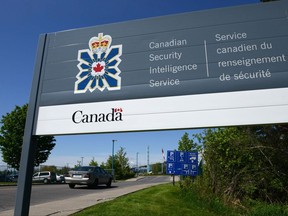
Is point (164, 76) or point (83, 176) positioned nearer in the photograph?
point (164, 76)

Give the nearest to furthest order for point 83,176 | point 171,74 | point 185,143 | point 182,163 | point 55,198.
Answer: point 171,74
point 55,198
point 182,163
point 83,176
point 185,143

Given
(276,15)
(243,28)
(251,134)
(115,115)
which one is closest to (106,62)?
(115,115)

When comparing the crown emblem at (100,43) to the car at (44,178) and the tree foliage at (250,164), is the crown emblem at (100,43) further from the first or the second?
the car at (44,178)

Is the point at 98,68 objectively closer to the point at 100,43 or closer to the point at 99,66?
the point at 99,66

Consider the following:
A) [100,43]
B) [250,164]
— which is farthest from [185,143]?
[100,43]

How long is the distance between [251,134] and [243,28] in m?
5.81

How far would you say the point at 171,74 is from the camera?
3834 mm

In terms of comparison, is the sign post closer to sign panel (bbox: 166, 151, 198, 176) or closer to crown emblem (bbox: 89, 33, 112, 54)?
crown emblem (bbox: 89, 33, 112, 54)

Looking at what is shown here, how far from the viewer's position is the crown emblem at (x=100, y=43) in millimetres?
4223

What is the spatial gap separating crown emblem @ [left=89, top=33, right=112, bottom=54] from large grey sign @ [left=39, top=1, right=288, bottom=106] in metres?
0.06

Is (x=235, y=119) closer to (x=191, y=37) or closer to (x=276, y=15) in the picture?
(x=191, y=37)

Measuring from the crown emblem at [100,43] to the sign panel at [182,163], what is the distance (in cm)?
1202

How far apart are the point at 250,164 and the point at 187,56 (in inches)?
309

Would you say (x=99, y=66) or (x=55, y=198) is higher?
(x=99, y=66)
